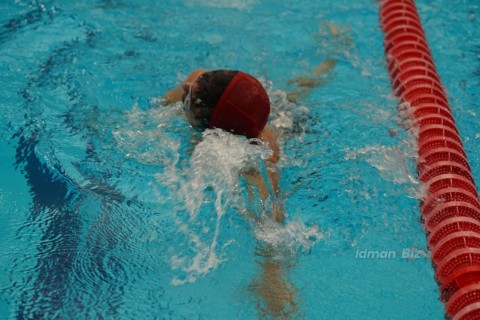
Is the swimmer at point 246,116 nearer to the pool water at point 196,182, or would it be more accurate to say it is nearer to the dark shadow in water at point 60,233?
the pool water at point 196,182

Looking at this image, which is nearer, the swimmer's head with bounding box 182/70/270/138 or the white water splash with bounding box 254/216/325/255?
the swimmer's head with bounding box 182/70/270/138

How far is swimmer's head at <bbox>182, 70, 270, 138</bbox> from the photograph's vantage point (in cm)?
294

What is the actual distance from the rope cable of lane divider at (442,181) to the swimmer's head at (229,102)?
3.54ft

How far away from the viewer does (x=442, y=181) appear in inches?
129

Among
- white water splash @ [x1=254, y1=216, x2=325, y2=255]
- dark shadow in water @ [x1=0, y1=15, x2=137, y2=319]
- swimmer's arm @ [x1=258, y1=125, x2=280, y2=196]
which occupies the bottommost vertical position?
white water splash @ [x1=254, y1=216, x2=325, y2=255]

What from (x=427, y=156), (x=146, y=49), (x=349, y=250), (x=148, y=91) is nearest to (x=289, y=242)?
(x=349, y=250)

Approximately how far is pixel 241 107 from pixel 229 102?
0.07 metres

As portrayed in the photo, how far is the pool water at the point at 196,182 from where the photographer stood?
292 cm

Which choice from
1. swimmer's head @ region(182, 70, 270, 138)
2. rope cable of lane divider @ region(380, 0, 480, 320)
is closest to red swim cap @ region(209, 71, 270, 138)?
swimmer's head @ region(182, 70, 270, 138)

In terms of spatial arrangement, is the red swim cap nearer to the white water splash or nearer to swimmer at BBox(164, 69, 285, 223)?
swimmer at BBox(164, 69, 285, 223)

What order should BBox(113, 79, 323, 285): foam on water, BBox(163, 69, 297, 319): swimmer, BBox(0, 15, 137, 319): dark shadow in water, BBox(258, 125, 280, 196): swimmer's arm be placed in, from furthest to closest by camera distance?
BBox(258, 125, 280, 196): swimmer's arm < BBox(113, 79, 323, 285): foam on water < BBox(163, 69, 297, 319): swimmer < BBox(0, 15, 137, 319): dark shadow in water

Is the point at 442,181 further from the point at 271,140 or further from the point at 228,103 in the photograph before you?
the point at 228,103

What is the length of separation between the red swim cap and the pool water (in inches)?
4.9

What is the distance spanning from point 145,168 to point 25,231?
32.2 inches
